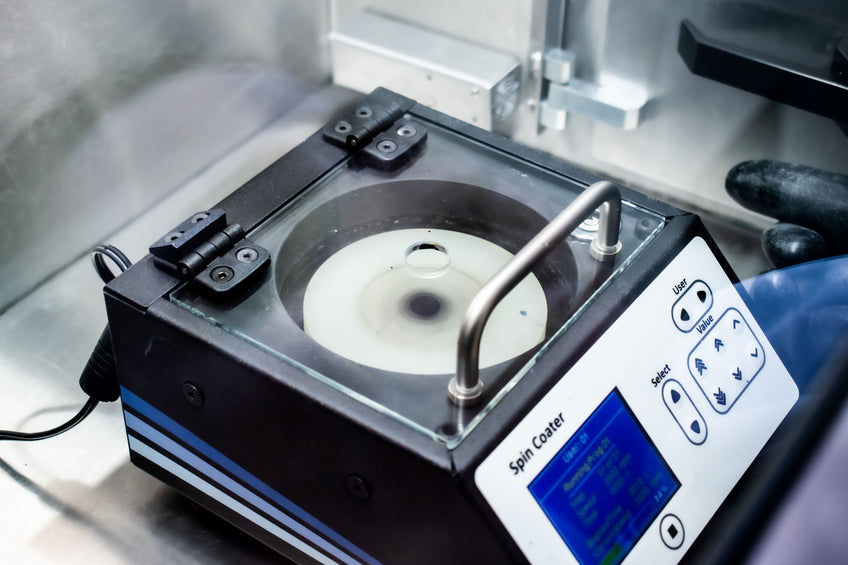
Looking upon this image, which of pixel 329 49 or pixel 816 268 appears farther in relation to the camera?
pixel 329 49

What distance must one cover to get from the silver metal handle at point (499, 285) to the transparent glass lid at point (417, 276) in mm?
14

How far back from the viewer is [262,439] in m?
0.73

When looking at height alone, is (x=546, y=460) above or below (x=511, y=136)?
above

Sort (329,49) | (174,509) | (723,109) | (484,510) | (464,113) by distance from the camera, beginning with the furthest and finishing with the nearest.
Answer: (329,49) < (464,113) < (723,109) < (174,509) < (484,510)

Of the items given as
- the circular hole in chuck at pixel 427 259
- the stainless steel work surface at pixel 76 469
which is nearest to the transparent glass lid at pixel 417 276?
the circular hole in chuck at pixel 427 259

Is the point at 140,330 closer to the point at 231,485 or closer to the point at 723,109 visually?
the point at 231,485

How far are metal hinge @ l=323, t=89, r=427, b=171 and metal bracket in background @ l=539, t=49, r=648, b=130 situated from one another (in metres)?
0.29

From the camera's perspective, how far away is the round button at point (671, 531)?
0.74 meters

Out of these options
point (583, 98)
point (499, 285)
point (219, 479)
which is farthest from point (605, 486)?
point (583, 98)

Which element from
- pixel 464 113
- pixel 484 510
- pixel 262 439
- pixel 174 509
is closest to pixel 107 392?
pixel 174 509

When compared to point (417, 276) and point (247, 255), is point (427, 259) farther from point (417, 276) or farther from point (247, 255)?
point (247, 255)

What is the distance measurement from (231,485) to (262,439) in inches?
3.2

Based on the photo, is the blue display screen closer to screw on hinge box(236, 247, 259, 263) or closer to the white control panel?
the white control panel

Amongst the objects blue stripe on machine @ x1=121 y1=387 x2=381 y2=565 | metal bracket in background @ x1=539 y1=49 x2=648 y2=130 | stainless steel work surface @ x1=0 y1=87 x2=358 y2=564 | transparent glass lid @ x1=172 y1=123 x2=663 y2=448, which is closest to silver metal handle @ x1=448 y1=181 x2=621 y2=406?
transparent glass lid @ x1=172 y1=123 x2=663 y2=448
